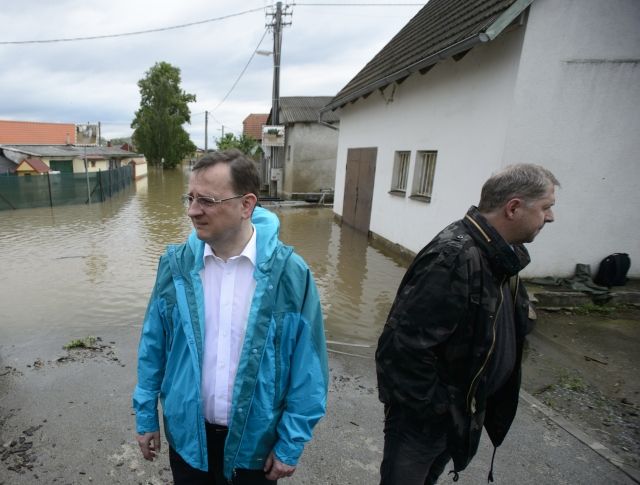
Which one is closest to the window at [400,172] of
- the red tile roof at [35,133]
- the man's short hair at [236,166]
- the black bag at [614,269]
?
the black bag at [614,269]

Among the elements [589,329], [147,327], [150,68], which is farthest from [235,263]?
[150,68]

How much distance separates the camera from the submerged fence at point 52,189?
13.9 m

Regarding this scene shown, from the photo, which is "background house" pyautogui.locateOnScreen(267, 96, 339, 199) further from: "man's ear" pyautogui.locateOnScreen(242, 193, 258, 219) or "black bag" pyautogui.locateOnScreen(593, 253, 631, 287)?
"man's ear" pyautogui.locateOnScreen(242, 193, 258, 219)

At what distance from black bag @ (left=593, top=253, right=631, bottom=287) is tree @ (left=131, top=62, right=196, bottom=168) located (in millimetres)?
46038

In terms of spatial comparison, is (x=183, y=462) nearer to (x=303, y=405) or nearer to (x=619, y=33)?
(x=303, y=405)

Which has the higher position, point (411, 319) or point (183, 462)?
point (411, 319)

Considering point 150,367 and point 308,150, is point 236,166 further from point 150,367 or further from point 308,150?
point 308,150

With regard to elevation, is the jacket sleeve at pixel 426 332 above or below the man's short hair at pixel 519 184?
below

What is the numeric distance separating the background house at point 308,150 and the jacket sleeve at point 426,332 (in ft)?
57.2

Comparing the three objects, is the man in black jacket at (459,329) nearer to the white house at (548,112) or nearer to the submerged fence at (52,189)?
the white house at (548,112)

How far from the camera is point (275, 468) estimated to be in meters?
1.59

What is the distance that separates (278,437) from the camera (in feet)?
5.37

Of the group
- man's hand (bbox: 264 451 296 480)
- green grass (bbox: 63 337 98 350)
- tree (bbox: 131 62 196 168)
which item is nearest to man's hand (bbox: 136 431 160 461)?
man's hand (bbox: 264 451 296 480)

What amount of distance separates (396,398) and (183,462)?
1.01m
